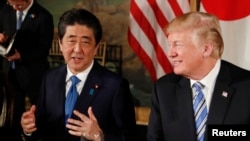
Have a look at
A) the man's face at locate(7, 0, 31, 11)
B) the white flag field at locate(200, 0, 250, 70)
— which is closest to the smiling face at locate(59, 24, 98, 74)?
the white flag field at locate(200, 0, 250, 70)

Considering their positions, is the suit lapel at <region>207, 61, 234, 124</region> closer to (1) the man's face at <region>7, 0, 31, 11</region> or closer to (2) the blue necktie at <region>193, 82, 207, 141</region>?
(2) the blue necktie at <region>193, 82, 207, 141</region>

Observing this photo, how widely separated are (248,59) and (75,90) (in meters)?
1.47

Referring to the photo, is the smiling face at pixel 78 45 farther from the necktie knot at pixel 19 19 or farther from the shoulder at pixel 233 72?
the necktie knot at pixel 19 19

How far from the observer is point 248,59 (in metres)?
2.99

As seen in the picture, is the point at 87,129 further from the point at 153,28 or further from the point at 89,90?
the point at 153,28

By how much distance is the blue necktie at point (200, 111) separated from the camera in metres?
1.80

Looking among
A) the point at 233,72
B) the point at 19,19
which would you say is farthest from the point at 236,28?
the point at 19,19

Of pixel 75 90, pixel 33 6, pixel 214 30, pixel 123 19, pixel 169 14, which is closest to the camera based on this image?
pixel 214 30

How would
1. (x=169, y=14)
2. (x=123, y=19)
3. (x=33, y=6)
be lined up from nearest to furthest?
1. (x=169, y=14)
2. (x=33, y=6)
3. (x=123, y=19)

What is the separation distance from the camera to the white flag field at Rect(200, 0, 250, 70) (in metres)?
2.99

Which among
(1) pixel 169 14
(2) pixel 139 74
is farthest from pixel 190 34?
(2) pixel 139 74

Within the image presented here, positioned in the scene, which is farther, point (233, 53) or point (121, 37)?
point (121, 37)

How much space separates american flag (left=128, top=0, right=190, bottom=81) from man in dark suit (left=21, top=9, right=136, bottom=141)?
1436 millimetres

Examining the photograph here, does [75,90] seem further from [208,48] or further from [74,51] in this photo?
[208,48]
